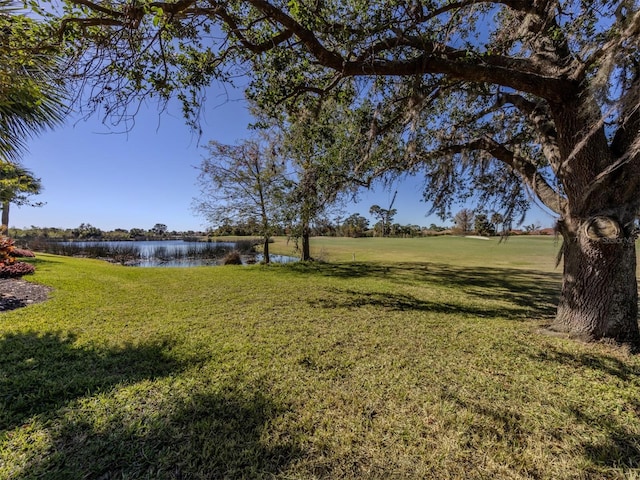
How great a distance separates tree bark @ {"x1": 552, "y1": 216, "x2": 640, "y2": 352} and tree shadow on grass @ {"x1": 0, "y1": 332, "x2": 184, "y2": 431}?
203 inches

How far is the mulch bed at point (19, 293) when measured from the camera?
194 inches

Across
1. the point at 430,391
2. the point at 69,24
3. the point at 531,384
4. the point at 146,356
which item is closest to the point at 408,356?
the point at 430,391

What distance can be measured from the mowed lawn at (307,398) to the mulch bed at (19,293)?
702mm

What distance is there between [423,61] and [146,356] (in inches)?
186

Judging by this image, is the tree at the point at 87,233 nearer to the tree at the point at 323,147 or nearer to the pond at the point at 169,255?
the pond at the point at 169,255

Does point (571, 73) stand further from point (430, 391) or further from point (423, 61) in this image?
point (430, 391)

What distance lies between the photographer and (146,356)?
10.2ft

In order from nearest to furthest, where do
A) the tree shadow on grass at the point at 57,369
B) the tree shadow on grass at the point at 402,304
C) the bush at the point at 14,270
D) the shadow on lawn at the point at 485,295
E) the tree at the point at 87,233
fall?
the tree shadow on grass at the point at 57,369, the tree shadow on grass at the point at 402,304, the shadow on lawn at the point at 485,295, the bush at the point at 14,270, the tree at the point at 87,233

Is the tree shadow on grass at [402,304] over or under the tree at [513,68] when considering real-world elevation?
under

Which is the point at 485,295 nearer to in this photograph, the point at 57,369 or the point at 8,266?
the point at 57,369

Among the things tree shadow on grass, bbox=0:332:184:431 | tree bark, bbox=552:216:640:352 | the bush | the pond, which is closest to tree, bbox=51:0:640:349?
tree bark, bbox=552:216:640:352

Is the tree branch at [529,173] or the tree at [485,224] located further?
the tree at [485,224]

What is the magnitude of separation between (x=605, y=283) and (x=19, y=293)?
33.9 ft

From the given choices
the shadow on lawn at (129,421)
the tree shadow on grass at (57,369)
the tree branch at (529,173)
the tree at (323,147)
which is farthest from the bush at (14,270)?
the tree branch at (529,173)
